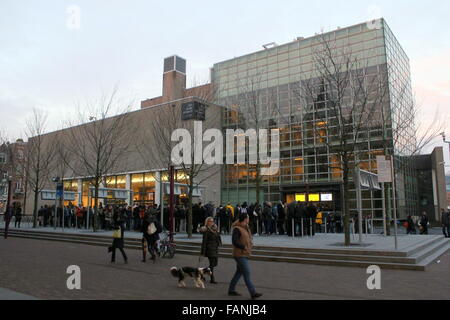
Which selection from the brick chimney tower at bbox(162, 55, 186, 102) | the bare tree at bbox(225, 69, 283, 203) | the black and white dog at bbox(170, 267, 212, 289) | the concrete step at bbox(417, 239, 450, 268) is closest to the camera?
the black and white dog at bbox(170, 267, 212, 289)

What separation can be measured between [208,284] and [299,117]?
29.4 meters

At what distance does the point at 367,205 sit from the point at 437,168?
693 inches

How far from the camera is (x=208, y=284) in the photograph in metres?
9.15

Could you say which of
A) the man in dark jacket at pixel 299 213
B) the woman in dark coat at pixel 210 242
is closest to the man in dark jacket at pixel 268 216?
the man in dark jacket at pixel 299 213

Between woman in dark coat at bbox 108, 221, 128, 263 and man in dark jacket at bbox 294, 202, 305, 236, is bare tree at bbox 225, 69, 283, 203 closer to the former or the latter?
man in dark jacket at bbox 294, 202, 305, 236

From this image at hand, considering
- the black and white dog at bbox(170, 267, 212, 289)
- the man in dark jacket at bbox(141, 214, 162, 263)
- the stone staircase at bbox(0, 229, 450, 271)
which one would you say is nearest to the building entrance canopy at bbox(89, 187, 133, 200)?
the stone staircase at bbox(0, 229, 450, 271)

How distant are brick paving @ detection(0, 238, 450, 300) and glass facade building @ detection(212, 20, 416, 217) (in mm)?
20623

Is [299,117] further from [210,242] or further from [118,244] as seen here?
[210,242]

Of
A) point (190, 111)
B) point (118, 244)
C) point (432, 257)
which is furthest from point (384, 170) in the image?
point (190, 111)

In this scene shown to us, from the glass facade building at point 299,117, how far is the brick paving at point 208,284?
67.7 ft

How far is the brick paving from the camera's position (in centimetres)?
782

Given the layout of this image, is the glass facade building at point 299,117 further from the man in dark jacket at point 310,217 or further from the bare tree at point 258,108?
the man in dark jacket at point 310,217

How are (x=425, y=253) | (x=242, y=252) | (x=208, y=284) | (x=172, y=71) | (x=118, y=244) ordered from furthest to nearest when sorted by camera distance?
(x=172, y=71), (x=425, y=253), (x=118, y=244), (x=208, y=284), (x=242, y=252)
